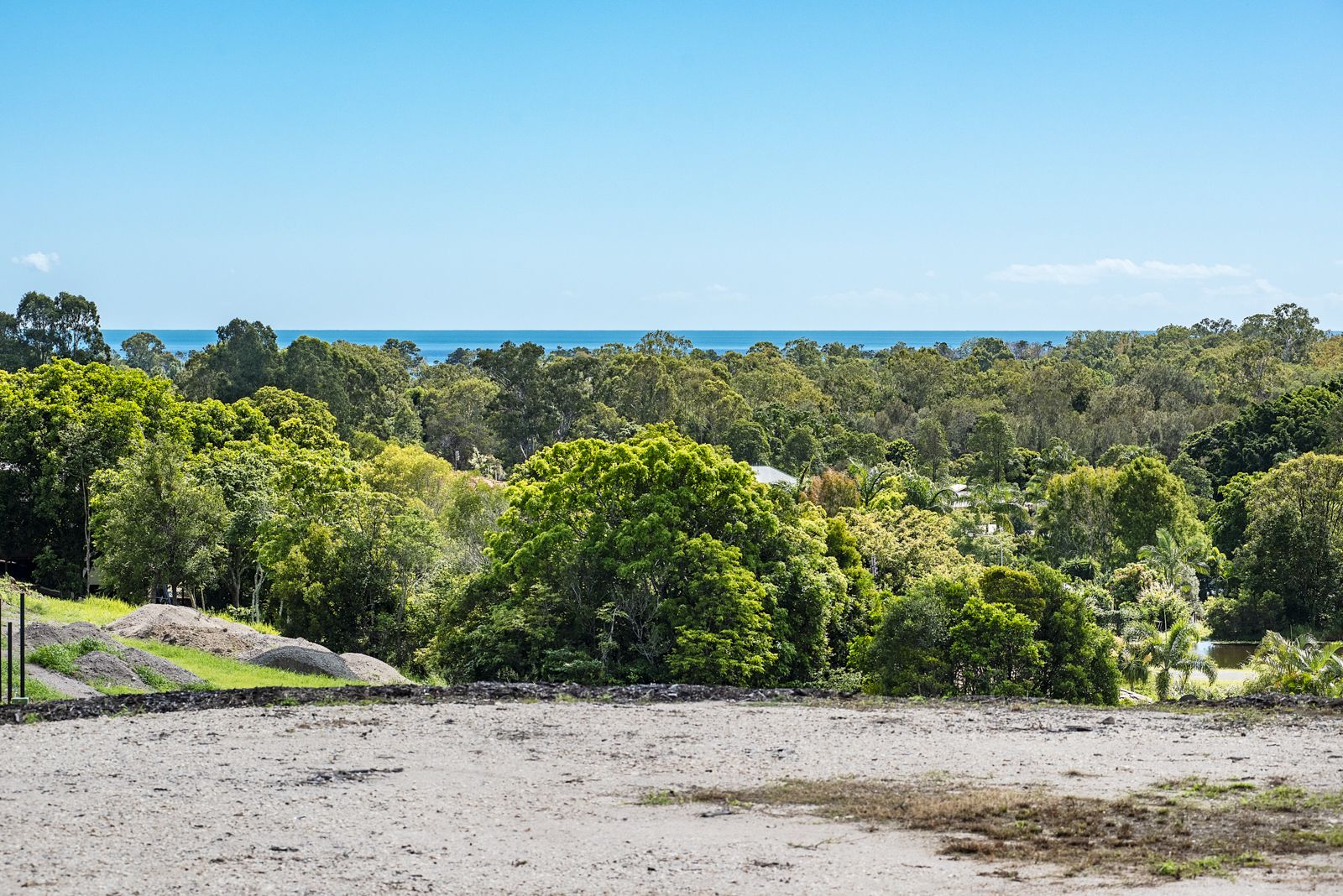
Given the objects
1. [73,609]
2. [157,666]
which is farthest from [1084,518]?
[157,666]

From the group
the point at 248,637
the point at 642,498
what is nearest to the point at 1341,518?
the point at 642,498

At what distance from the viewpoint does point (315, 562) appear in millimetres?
33812

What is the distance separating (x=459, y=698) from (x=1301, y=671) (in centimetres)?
1673

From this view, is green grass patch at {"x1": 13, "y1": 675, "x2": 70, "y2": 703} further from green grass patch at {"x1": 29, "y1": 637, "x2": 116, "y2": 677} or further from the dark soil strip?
the dark soil strip

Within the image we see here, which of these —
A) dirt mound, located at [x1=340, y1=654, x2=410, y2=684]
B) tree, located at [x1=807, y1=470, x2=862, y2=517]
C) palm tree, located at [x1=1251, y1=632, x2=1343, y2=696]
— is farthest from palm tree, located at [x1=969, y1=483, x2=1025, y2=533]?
dirt mound, located at [x1=340, y1=654, x2=410, y2=684]

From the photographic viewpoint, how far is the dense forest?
2623 cm

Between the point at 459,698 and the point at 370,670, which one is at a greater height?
the point at 459,698

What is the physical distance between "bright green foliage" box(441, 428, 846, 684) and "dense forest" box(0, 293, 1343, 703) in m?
0.08

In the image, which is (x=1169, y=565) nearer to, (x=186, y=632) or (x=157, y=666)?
(x=186, y=632)

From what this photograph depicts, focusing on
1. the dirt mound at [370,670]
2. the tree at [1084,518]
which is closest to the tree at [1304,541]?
the tree at [1084,518]

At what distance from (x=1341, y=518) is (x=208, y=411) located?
46082 millimetres

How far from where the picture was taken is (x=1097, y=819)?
12016 mm

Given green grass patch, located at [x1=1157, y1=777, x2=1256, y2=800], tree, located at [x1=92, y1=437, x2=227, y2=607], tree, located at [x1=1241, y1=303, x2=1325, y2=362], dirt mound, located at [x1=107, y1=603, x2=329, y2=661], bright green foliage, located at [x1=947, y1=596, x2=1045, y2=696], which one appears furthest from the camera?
tree, located at [x1=1241, y1=303, x2=1325, y2=362]

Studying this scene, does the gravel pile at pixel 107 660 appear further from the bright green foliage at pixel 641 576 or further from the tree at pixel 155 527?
the tree at pixel 155 527
